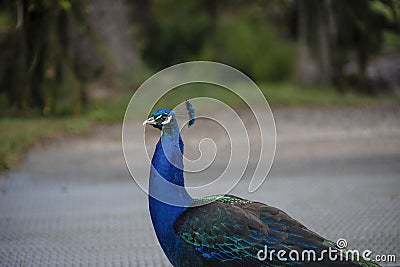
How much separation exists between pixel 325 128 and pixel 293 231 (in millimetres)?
8211

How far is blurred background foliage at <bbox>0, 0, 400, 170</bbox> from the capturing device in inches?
444

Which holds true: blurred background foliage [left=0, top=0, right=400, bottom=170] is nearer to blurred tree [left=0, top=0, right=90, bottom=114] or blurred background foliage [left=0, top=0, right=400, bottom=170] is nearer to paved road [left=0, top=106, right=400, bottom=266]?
blurred tree [left=0, top=0, right=90, bottom=114]

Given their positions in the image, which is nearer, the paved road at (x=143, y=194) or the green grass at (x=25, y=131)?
the paved road at (x=143, y=194)

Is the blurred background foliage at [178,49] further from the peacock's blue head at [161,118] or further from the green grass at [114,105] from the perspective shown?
the peacock's blue head at [161,118]

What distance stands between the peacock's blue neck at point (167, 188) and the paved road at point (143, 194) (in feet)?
4.06

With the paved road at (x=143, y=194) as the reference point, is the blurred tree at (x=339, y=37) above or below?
above

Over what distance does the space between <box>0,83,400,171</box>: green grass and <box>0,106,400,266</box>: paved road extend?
0.29 m

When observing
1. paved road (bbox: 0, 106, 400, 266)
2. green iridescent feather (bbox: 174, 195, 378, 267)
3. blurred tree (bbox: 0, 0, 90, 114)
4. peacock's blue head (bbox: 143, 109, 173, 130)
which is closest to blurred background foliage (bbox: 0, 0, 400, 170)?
blurred tree (bbox: 0, 0, 90, 114)

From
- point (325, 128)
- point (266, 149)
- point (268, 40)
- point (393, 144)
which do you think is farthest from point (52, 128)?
point (268, 40)

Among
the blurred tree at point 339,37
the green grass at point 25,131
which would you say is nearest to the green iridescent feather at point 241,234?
the blurred tree at point 339,37

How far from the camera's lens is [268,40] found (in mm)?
18078

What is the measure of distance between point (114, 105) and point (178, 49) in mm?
5151

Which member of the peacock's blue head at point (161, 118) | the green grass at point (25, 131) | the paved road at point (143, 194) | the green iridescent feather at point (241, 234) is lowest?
the green grass at point (25, 131)

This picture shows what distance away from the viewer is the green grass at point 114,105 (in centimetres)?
1086
